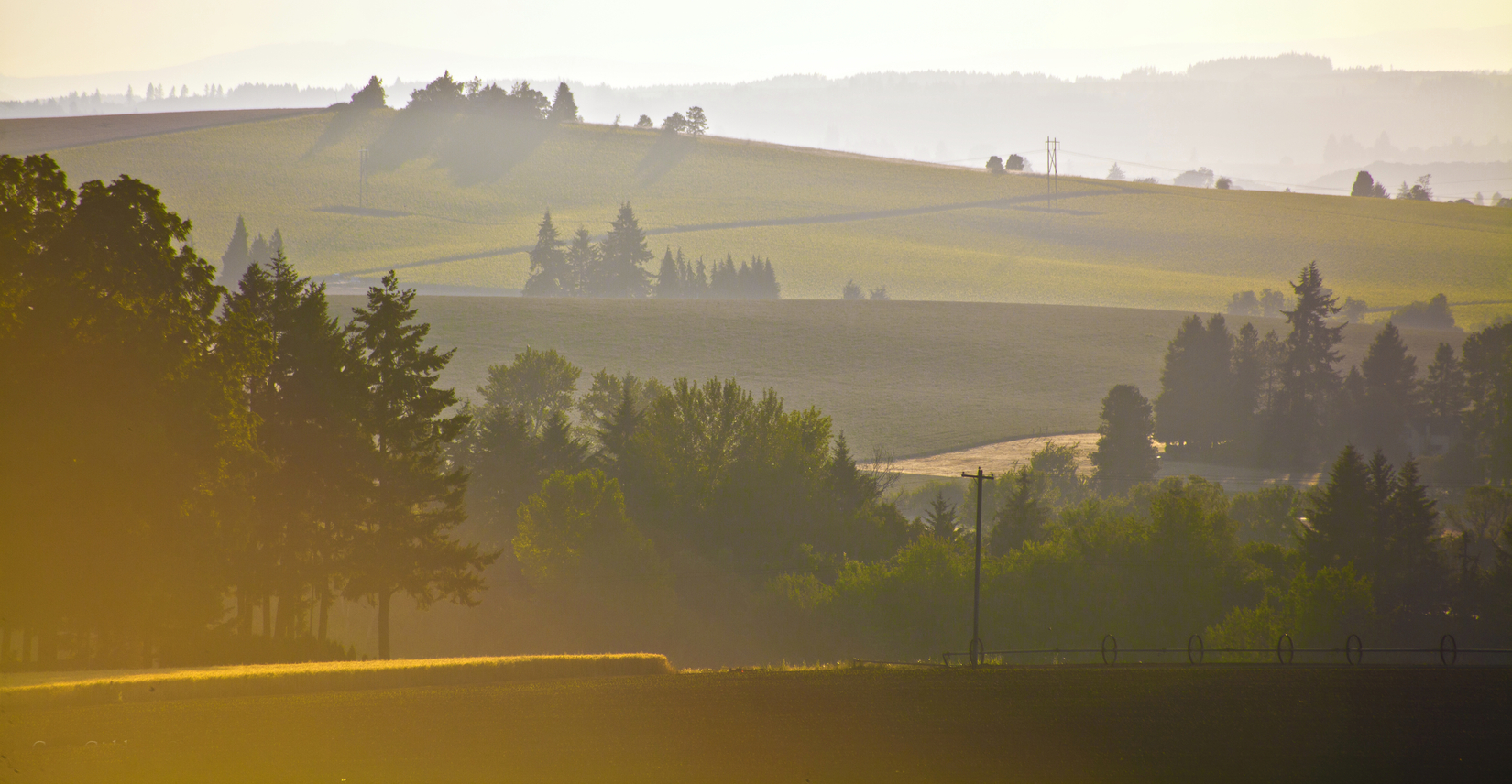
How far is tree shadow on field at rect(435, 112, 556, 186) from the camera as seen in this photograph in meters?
185

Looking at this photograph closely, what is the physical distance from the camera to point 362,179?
174000 millimetres

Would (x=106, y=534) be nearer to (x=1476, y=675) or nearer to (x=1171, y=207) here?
(x=1476, y=675)

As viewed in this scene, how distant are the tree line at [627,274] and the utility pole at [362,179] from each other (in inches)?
1604

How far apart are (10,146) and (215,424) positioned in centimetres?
16901

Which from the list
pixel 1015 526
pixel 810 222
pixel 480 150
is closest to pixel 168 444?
pixel 1015 526

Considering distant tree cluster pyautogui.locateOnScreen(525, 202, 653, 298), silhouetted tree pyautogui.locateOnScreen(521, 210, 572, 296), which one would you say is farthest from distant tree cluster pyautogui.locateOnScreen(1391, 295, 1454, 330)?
silhouetted tree pyautogui.locateOnScreen(521, 210, 572, 296)

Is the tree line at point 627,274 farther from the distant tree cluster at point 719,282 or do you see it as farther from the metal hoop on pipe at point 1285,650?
the metal hoop on pipe at point 1285,650

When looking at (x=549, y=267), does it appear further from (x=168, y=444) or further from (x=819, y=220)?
(x=168, y=444)

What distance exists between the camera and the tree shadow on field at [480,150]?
184875 mm


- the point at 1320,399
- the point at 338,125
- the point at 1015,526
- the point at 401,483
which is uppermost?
the point at 338,125

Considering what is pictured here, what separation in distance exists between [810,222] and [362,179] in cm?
6883

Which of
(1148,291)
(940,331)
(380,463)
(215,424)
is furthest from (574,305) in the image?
(215,424)

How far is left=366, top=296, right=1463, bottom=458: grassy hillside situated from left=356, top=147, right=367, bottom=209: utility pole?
5642 centimetres

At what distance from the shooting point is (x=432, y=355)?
1564 inches
